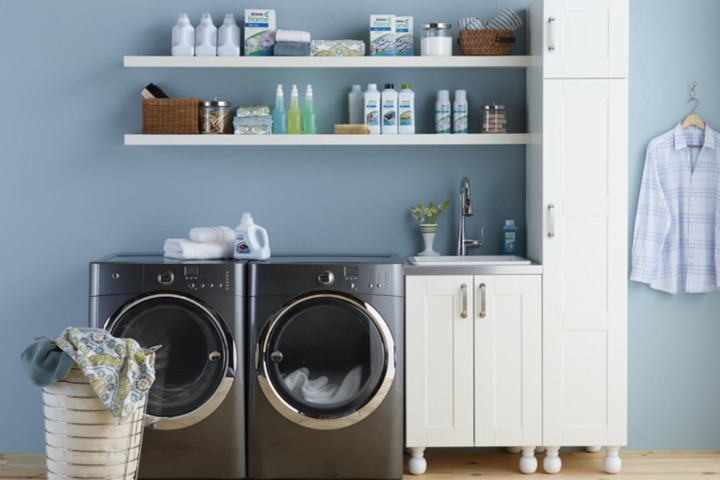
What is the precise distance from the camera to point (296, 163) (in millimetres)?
3508

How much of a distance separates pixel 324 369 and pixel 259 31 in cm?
142

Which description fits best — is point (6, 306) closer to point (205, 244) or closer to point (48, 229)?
point (48, 229)

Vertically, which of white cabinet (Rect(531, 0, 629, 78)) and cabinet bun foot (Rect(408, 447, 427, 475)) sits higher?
white cabinet (Rect(531, 0, 629, 78))

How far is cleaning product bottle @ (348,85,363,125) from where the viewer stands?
11.2ft

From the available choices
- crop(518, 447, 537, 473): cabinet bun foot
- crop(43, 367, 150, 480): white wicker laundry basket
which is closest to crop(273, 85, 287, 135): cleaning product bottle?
crop(43, 367, 150, 480): white wicker laundry basket

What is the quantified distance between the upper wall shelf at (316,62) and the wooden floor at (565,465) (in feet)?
5.40

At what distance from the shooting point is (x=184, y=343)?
3027 millimetres

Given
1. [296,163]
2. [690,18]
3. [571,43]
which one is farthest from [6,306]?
[690,18]

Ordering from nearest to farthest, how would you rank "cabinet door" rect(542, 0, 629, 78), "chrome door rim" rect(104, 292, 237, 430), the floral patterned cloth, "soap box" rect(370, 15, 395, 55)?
1. the floral patterned cloth
2. "chrome door rim" rect(104, 292, 237, 430)
3. "cabinet door" rect(542, 0, 629, 78)
4. "soap box" rect(370, 15, 395, 55)

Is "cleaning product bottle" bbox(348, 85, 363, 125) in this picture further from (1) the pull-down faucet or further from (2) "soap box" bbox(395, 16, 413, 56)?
(1) the pull-down faucet

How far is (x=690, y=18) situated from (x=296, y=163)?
1809mm

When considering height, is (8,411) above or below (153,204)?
below

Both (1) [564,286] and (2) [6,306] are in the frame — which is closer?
(1) [564,286]

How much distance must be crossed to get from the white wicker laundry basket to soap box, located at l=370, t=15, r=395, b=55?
68.5 inches
